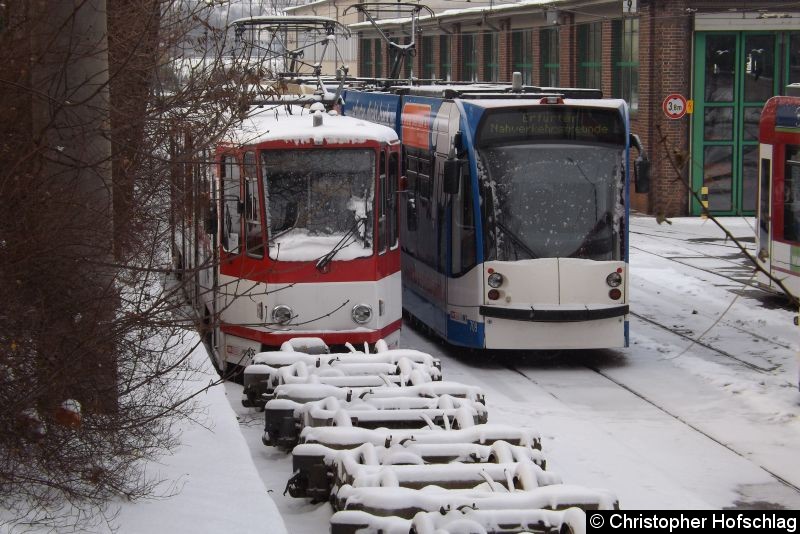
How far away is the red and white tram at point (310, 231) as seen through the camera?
1433 cm

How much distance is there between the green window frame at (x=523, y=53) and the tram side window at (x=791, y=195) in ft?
78.1

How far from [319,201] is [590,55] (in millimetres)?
26706

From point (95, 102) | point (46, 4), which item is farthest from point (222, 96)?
point (46, 4)

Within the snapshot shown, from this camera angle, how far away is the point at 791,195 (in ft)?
66.9

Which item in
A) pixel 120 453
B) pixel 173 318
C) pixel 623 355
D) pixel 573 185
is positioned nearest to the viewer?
pixel 120 453

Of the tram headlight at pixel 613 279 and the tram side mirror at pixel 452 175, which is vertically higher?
the tram side mirror at pixel 452 175

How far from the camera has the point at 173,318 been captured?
7.73 m

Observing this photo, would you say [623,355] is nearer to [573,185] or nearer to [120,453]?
[573,185]

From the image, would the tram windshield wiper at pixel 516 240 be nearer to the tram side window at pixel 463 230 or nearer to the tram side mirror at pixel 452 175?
the tram side window at pixel 463 230

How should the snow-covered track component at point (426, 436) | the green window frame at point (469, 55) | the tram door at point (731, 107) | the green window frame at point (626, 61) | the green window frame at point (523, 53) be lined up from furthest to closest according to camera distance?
the green window frame at point (469, 55) → the green window frame at point (523, 53) → the green window frame at point (626, 61) → the tram door at point (731, 107) → the snow-covered track component at point (426, 436)

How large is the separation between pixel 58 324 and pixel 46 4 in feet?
5.29

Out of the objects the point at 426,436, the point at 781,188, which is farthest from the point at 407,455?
the point at 781,188

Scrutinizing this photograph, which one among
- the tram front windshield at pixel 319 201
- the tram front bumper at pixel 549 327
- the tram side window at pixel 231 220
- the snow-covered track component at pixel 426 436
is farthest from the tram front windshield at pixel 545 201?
the snow-covered track component at pixel 426 436

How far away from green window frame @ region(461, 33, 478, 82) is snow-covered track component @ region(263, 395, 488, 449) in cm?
4031
